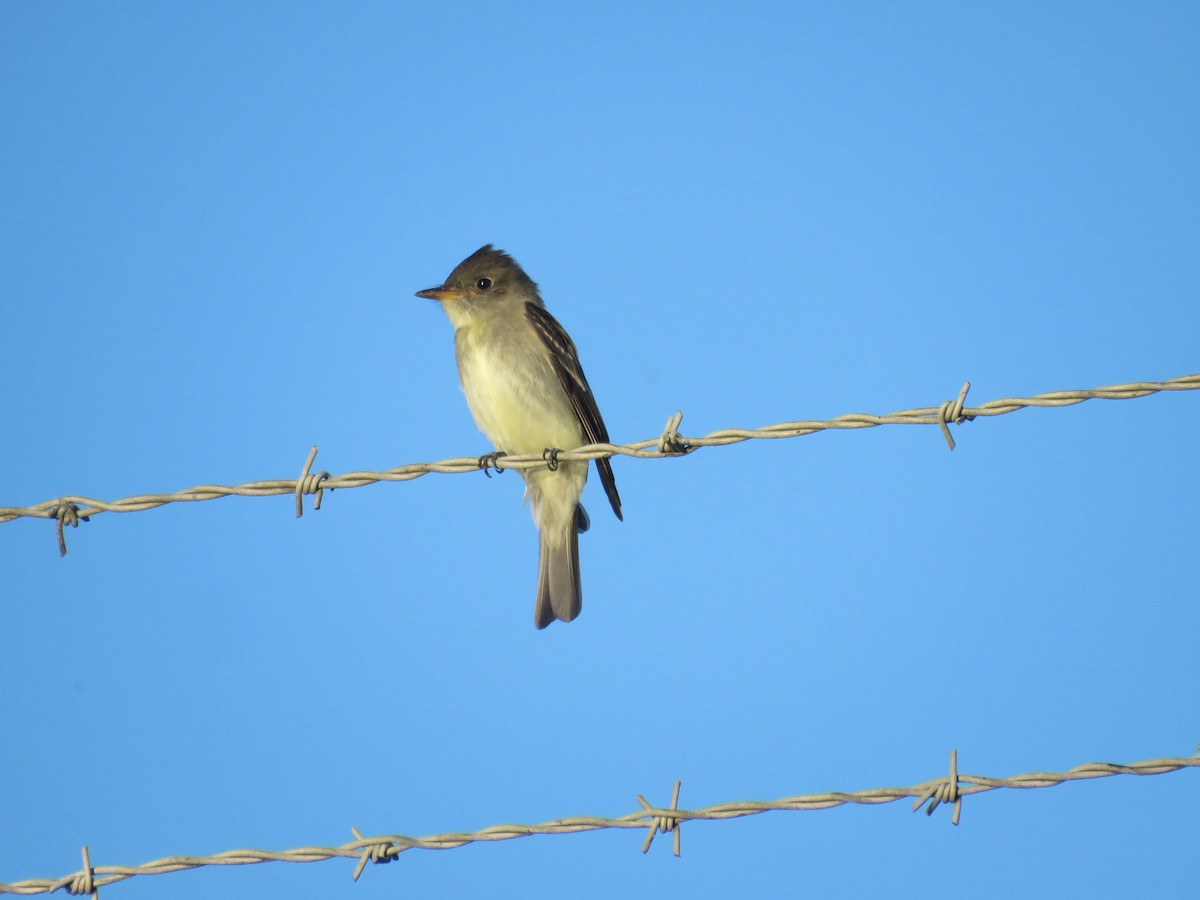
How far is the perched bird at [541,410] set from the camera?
7.43 metres

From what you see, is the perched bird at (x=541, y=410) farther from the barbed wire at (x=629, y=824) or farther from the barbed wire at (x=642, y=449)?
the barbed wire at (x=629, y=824)

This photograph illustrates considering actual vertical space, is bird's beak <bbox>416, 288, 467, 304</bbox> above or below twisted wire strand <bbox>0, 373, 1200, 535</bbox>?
above

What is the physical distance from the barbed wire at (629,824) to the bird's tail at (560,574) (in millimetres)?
3196

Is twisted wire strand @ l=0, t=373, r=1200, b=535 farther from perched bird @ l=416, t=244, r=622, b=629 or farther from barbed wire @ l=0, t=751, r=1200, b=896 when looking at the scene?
perched bird @ l=416, t=244, r=622, b=629

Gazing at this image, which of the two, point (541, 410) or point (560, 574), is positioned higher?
point (541, 410)

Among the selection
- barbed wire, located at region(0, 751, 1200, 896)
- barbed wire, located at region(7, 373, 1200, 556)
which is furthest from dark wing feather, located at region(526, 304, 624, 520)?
barbed wire, located at region(0, 751, 1200, 896)

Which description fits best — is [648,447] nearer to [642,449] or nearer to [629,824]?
[642,449]

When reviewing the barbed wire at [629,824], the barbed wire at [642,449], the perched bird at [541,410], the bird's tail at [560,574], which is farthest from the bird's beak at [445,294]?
the barbed wire at [629,824]

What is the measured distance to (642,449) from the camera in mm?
4738

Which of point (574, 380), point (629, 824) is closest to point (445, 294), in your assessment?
point (574, 380)

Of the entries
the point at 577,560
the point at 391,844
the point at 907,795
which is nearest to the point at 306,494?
the point at 391,844

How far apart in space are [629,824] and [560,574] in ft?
11.5

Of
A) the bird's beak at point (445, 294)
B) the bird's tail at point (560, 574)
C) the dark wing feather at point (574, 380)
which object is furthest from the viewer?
the bird's beak at point (445, 294)

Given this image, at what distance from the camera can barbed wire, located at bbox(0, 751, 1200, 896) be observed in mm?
3873
